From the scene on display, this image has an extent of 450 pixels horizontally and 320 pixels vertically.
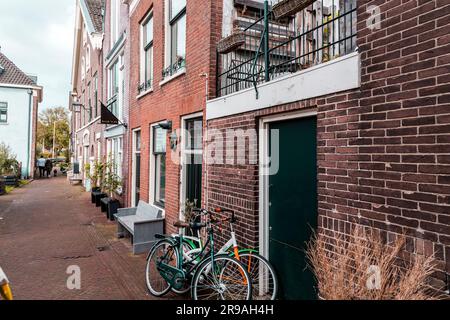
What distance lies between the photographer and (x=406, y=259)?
256cm

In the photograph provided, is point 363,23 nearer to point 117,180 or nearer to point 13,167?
point 117,180

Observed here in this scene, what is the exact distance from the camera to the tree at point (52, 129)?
178ft

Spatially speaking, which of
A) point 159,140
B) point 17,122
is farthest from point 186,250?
point 17,122

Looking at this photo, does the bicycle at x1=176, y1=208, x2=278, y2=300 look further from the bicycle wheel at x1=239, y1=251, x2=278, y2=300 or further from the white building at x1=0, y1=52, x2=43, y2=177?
the white building at x1=0, y1=52, x2=43, y2=177

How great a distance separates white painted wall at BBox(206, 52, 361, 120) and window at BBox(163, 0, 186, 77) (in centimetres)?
247

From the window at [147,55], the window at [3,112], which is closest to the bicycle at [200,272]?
the window at [147,55]

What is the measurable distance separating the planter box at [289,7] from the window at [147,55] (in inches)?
220

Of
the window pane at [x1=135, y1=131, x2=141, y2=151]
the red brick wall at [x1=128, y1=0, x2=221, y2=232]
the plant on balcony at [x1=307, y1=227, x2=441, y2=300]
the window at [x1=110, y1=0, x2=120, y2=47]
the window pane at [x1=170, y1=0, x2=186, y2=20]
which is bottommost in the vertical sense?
the plant on balcony at [x1=307, y1=227, x2=441, y2=300]

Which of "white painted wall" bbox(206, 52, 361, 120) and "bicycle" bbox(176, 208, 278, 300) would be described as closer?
"white painted wall" bbox(206, 52, 361, 120)

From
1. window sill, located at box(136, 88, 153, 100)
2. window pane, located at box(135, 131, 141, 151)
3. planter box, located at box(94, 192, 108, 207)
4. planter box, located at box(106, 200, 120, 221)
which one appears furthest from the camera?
planter box, located at box(94, 192, 108, 207)

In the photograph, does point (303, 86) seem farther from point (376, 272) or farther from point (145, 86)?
point (145, 86)

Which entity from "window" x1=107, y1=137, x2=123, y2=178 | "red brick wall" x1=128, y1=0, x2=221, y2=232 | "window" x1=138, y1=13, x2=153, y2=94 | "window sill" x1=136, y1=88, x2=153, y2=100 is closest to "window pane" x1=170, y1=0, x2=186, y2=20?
"red brick wall" x1=128, y1=0, x2=221, y2=232

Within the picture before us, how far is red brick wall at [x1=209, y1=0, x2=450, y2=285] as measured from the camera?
92.8 inches

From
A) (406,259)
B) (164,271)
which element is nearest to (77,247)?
(164,271)
